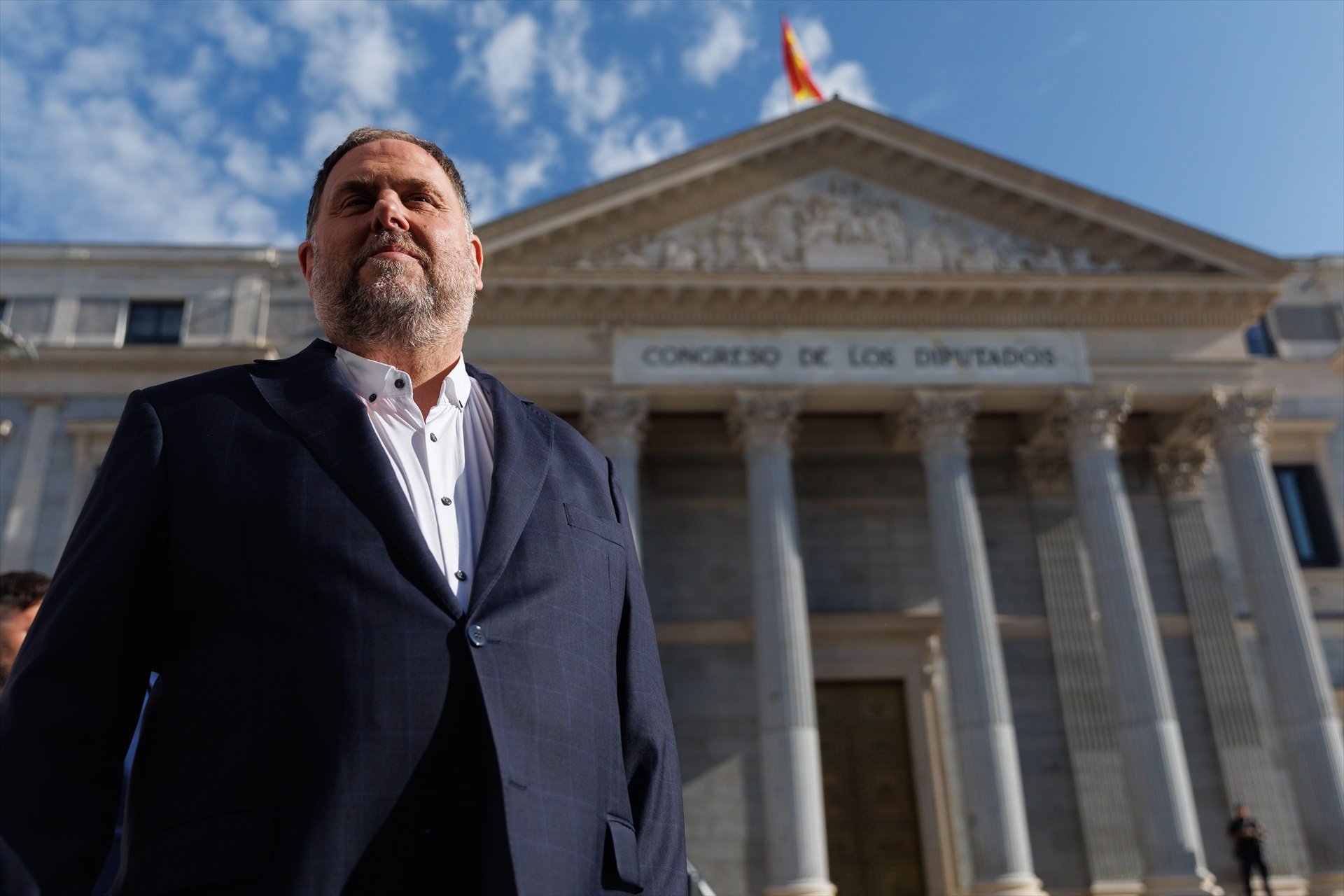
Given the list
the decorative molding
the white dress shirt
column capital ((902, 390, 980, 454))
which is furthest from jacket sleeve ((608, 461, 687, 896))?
the decorative molding

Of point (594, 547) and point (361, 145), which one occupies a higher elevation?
point (361, 145)

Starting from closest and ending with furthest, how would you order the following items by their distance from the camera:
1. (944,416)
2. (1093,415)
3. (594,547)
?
(594,547), (944,416), (1093,415)

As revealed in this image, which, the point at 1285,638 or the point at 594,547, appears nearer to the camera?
the point at 594,547

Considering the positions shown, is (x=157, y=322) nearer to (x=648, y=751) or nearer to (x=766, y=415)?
(x=766, y=415)

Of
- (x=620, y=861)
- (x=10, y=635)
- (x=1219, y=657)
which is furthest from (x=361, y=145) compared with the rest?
(x=1219, y=657)

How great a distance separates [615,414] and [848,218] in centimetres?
681

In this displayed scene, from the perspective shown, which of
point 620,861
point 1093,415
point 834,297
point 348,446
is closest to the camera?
point 620,861

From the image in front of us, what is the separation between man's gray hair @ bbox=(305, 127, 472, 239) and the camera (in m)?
2.88

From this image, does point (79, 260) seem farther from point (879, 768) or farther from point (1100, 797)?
point (1100, 797)

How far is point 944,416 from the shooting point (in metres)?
22.8

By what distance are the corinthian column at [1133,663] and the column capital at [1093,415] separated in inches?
0.6

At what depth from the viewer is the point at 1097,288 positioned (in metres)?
23.9

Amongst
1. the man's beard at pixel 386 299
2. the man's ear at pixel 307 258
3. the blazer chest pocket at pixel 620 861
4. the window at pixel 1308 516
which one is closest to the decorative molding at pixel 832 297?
the window at pixel 1308 516

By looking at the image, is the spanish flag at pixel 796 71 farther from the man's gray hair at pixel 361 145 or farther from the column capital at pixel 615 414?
the man's gray hair at pixel 361 145
